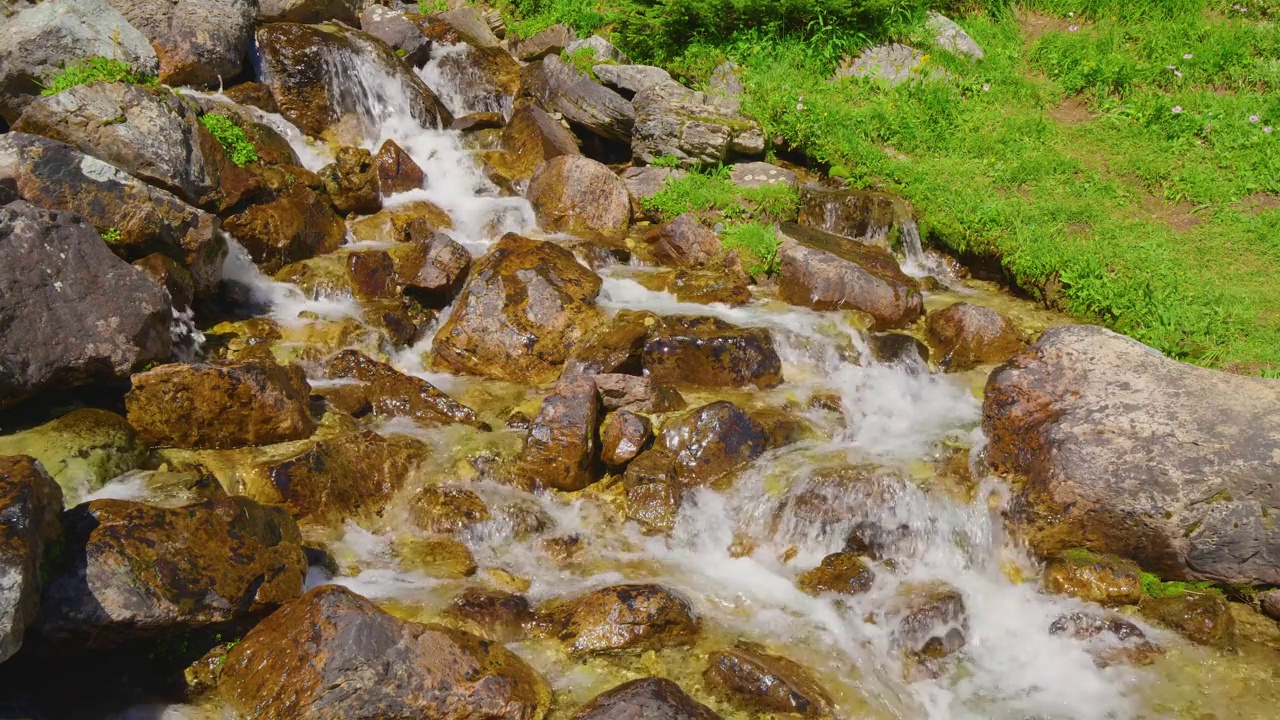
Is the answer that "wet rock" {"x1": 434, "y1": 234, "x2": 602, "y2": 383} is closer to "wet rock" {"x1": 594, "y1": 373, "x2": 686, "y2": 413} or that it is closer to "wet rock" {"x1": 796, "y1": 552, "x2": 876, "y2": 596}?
"wet rock" {"x1": 594, "y1": 373, "x2": 686, "y2": 413}

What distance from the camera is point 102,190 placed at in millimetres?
7918

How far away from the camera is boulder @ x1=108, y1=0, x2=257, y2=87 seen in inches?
443

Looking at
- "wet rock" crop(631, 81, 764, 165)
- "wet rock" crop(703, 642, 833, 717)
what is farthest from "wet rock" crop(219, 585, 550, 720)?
"wet rock" crop(631, 81, 764, 165)

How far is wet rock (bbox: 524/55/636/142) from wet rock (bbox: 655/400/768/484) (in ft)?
21.5

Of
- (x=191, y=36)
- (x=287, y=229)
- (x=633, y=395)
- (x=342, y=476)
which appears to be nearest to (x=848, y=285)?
(x=633, y=395)

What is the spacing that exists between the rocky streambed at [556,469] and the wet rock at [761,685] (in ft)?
0.06

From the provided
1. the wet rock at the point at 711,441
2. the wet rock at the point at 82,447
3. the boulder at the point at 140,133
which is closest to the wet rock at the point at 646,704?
the wet rock at the point at 711,441

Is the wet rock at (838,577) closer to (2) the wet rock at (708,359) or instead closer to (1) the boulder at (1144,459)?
(1) the boulder at (1144,459)

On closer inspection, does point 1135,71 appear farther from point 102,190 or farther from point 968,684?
point 102,190

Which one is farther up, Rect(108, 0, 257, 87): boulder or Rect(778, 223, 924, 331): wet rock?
Rect(108, 0, 257, 87): boulder

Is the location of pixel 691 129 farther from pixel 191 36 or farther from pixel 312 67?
pixel 191 36

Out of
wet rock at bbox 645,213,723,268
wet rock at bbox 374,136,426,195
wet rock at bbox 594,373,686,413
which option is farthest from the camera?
wet rock at bbox 374,136,426,195

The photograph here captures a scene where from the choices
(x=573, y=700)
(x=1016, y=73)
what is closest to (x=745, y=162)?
(x=1016, y=73)

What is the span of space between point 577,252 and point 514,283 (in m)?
1.73
